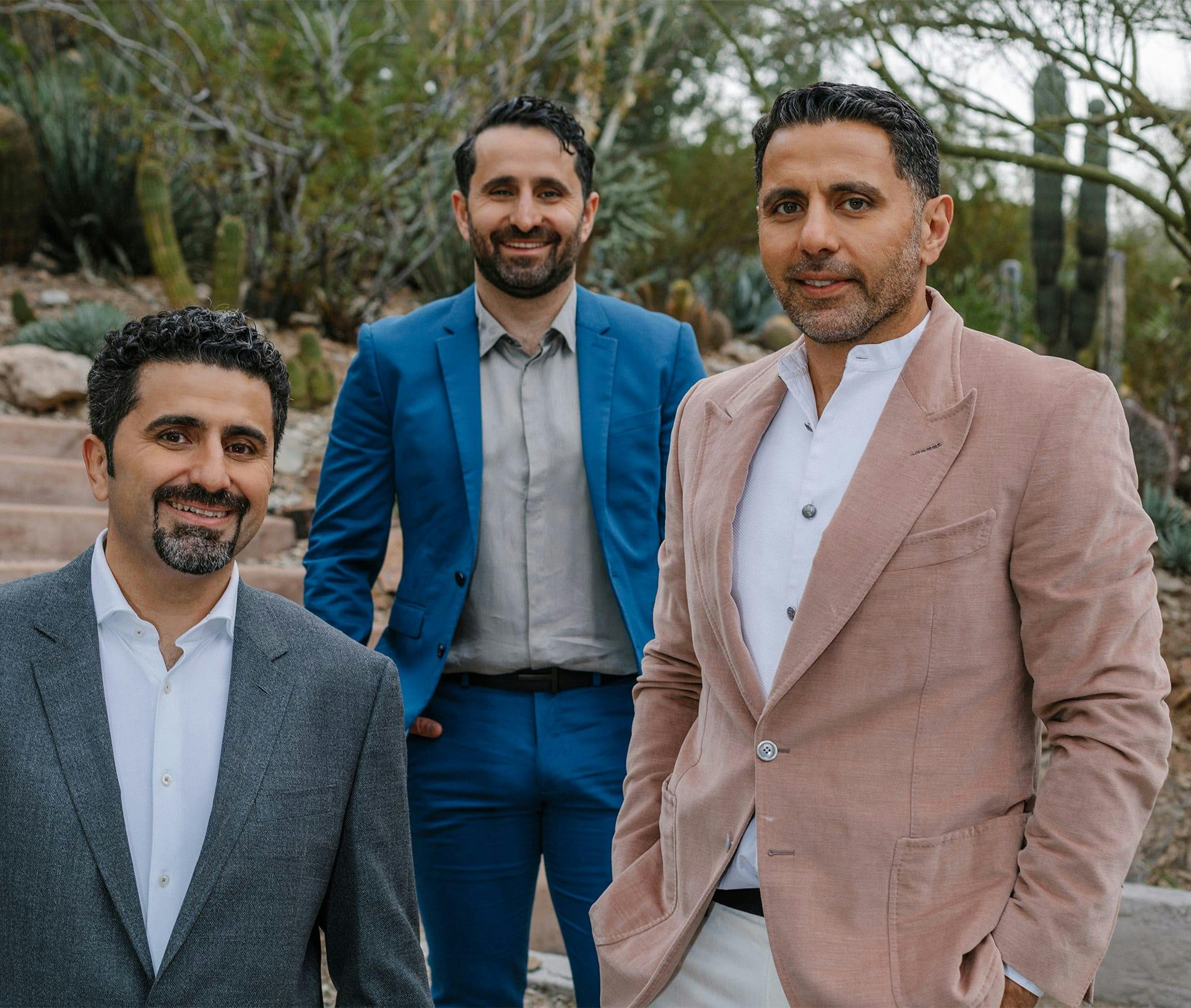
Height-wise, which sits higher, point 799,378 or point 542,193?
point 542,193

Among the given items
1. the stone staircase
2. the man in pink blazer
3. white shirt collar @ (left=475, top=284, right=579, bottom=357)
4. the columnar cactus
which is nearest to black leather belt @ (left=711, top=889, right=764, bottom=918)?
the man in pink blazer

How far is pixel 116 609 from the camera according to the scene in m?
1.99

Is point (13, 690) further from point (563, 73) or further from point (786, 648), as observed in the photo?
point (563, 73)

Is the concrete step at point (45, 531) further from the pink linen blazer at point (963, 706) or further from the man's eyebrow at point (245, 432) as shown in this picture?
the pink linen blazer at point (963, 706)

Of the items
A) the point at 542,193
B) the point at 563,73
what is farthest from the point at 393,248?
the point at 542,193

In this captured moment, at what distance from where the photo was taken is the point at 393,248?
9.31 metres

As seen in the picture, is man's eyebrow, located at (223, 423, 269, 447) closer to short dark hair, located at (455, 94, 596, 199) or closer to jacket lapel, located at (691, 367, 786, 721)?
jacket lapel, located at (691, 367, 786, 721)

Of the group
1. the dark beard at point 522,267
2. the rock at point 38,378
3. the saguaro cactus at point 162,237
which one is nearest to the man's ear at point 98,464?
the dark beard at point 522,267

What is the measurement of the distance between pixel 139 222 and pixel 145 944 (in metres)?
9.40

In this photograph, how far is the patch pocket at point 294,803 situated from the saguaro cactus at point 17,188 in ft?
30.1

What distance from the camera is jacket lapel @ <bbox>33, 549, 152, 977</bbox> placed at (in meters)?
1.82

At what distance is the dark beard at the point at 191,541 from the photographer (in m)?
2.00

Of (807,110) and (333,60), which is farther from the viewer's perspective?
(333,60)

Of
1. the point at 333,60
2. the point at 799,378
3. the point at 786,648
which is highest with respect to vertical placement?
the point at 333,60
